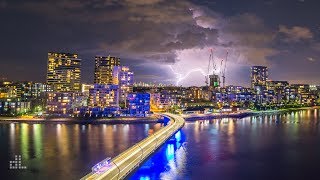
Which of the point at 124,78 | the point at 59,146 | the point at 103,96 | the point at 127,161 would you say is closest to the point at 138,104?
the point at 103,96

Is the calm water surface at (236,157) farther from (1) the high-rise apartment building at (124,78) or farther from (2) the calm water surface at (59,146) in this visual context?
(1) the high-rise apartment building at (124,78)

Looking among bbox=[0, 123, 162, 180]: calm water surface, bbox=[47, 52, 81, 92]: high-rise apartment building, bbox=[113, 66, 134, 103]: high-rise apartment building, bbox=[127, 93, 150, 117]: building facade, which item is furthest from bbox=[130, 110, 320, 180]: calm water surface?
bbox=[47, 52, 81, 92]: high-rise apartment building

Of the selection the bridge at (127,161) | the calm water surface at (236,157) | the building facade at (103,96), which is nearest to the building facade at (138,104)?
the building facade at (103,96)

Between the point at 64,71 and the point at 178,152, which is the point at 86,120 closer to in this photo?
the point at 178,152

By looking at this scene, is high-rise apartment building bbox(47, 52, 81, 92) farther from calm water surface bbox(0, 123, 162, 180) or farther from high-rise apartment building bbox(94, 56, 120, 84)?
calm water surface bbox(0, 123, 162, 180)

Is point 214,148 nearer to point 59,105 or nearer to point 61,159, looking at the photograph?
point 61,159
